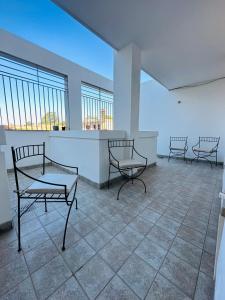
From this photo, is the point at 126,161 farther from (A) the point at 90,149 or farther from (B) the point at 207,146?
(B) the point at 207,146

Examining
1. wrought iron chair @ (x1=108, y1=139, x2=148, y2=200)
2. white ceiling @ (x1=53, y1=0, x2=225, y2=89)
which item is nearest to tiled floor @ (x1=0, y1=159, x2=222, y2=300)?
wrought iron chair @ (x1=108, y1=139, x2=148, y2=200)

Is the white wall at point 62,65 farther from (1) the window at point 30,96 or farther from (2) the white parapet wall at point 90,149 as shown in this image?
(2) the white parapet wall at point 90,149

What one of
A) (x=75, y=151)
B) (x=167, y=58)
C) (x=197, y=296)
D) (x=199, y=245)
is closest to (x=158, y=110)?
(x=167, y=58)

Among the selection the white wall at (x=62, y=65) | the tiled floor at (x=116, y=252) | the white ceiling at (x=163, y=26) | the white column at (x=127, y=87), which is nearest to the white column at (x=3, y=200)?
the tiled floor at (x=116, y=252)

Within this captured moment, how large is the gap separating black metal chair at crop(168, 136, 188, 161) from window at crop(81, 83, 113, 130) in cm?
255

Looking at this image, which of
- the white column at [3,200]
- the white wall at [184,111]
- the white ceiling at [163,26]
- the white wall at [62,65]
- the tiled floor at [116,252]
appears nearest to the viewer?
the tiled floor at [116,252]

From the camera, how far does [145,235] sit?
129cm

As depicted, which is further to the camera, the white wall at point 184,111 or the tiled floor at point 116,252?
the white wall at point 184,111

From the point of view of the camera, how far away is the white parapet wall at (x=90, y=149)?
2225 millimetres

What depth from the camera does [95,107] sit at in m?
5.04

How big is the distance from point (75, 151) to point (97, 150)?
0.71 m

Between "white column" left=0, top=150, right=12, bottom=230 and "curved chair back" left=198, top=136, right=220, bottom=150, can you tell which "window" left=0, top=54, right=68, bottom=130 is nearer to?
"white column" left=0, top=150, right=12, bottom=230

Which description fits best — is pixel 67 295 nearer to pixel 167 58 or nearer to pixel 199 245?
A: pixel 199 245

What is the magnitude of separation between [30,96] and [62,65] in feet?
4.25
